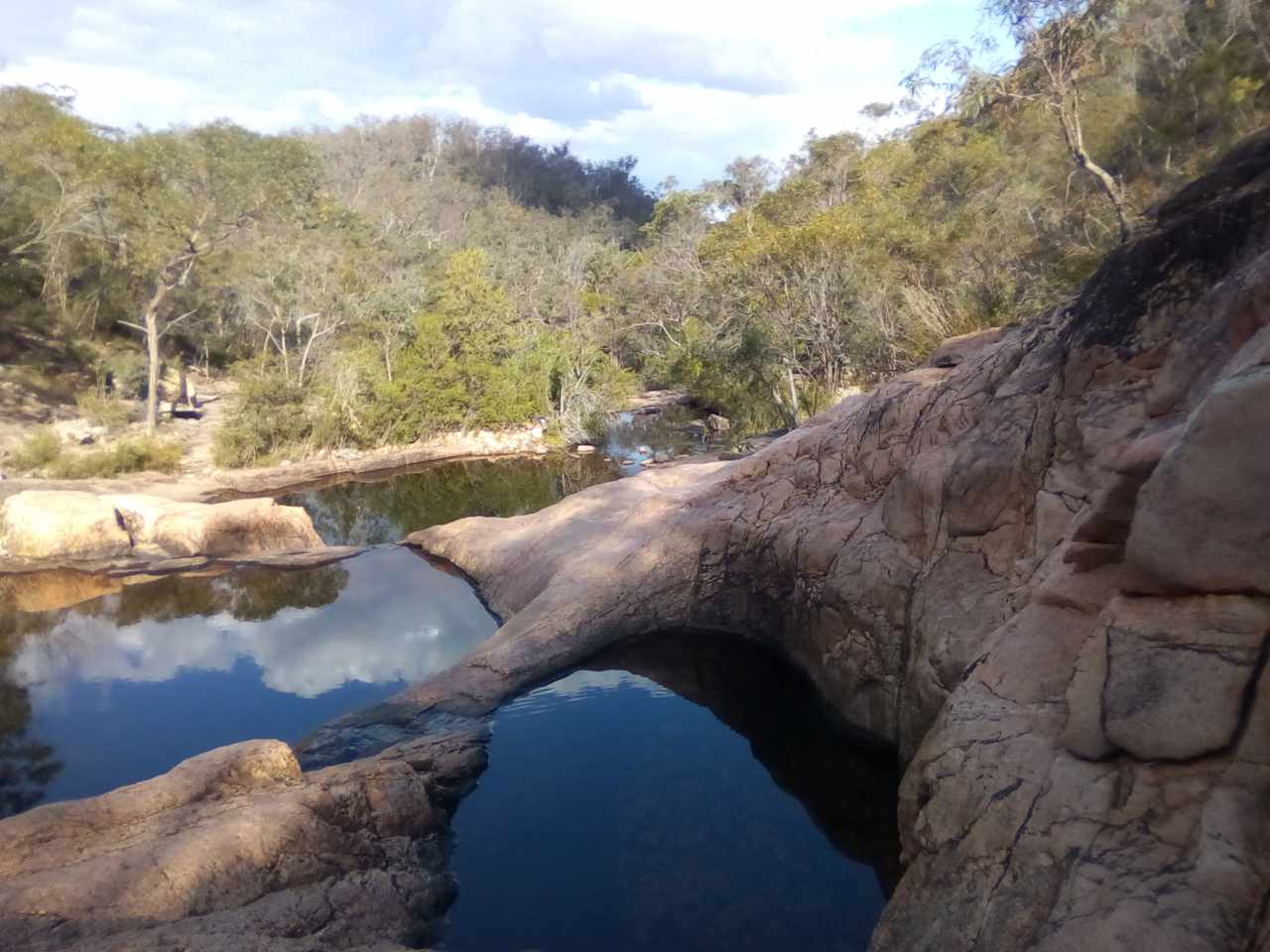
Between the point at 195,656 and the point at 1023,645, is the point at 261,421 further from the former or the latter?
the point at 1023,645

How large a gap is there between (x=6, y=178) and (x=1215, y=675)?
25451mm

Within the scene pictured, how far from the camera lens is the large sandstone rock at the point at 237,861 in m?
4.64

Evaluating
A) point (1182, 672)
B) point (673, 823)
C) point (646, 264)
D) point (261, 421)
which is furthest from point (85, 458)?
point (1182, 672)

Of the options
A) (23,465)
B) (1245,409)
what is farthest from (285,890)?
(23,465)

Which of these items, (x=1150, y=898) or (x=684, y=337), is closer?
(x=1150, y=898)

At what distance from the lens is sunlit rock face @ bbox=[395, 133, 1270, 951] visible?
3.60 m

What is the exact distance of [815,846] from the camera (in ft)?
21.0

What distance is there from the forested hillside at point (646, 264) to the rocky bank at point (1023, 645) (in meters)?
7.88

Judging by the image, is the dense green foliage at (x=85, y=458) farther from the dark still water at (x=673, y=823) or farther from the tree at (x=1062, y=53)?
the tree at (x=1062, y=53)

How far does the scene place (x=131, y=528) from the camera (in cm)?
1431

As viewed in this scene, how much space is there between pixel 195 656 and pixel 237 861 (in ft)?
20.6

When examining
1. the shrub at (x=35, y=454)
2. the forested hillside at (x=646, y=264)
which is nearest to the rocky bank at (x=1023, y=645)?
the forested hillside at (x=646, y=264)

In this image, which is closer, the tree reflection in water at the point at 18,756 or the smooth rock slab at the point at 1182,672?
the smooth rock slab at the point at 1182,672

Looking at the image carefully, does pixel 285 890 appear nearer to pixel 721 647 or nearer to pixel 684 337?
pixel 721 647
